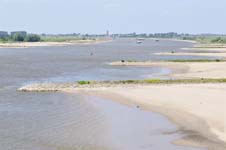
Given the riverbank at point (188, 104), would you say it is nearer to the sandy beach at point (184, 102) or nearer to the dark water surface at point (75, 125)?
the sandy beach at point (184, 102)

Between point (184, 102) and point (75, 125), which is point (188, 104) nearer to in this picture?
point (184, 102)

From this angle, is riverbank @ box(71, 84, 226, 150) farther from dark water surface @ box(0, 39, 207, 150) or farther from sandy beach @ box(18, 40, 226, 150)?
dark water surface @ box(0, 39, 207, 150)

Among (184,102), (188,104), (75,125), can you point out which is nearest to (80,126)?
(75,125)

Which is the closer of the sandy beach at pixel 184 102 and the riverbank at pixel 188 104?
the riverbank at pixel 188 104

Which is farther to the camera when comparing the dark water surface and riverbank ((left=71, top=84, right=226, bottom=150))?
riverbank ((left=71, top=84, right=226, bottom=150))

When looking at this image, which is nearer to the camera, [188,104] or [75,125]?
[75,125]

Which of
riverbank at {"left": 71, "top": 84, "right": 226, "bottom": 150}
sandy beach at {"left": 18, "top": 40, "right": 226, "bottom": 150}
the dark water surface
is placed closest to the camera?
the dark water surface

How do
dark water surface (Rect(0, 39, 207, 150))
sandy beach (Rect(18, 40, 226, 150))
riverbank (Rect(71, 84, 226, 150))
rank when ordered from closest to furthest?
1. dark water surface (Rect(0, 39, 207, 150))
2. riverbank (Rect(71, 84, 226, 150))
3. sandy beach (Rect(18, 40, 226, 150))

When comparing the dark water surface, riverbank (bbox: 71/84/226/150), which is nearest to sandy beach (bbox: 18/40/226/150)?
riverbank (bbox: 71/84/226/150)

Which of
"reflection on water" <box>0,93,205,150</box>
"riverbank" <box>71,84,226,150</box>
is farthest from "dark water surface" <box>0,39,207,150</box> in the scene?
"riverbank" <box>71,84,226,150</box>

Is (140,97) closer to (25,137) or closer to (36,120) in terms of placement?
(36,120)

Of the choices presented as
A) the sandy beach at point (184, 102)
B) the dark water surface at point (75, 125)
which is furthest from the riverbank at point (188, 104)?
the dark water surface at point (75, 125)

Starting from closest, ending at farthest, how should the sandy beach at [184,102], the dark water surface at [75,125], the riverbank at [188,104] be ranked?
the dark water surface at [75,125]
the riverbank at [188,104]
the sandy beach at [184,102]

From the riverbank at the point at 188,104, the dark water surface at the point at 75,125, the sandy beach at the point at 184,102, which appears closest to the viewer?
the dark water surface at the point at 75,125
